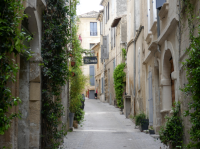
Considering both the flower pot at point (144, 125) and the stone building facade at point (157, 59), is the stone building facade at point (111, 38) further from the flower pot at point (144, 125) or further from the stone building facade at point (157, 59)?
the flower pot at point (144, 125)

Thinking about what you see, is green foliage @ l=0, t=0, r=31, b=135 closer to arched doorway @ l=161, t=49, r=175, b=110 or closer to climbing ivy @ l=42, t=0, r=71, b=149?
climbing ivy @ l=42, t=0, r=71, b=149

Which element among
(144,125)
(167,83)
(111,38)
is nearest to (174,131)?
(167,83)

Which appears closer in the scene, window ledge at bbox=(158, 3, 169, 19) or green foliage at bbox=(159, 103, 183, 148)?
green foliage at bbox=(159, 103, 183, 148)

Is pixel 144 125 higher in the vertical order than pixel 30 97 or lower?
lower

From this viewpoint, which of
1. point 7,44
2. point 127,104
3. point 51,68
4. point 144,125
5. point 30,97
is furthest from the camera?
point 127,104

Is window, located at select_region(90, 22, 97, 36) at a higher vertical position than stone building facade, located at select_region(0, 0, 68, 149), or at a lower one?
higher

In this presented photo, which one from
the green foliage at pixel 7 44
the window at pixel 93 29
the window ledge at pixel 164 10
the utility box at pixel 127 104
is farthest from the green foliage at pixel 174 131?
the window at pixel 93 29

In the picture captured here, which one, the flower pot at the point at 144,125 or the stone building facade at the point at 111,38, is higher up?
the stone building facade at the point at 111,38

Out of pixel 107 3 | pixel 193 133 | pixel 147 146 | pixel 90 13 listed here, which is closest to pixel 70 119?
pixel 147 146

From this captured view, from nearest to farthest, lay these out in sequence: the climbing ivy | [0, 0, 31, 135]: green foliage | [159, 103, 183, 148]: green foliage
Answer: [0, 0, 31, 135]: green foliage
[159, 103, 183, 148]: green foliage
the climbing ivy

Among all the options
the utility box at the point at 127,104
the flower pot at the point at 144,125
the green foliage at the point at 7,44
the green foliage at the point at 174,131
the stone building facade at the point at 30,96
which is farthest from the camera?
the utility box at the point at 127,104

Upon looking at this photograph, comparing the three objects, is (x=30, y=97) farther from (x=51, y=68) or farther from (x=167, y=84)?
(x=167, y=84)

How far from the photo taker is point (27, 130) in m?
6.82

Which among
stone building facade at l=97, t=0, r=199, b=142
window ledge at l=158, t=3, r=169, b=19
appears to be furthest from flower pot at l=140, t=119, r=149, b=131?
window ledge at l=158, t=3, r=169, b=19
